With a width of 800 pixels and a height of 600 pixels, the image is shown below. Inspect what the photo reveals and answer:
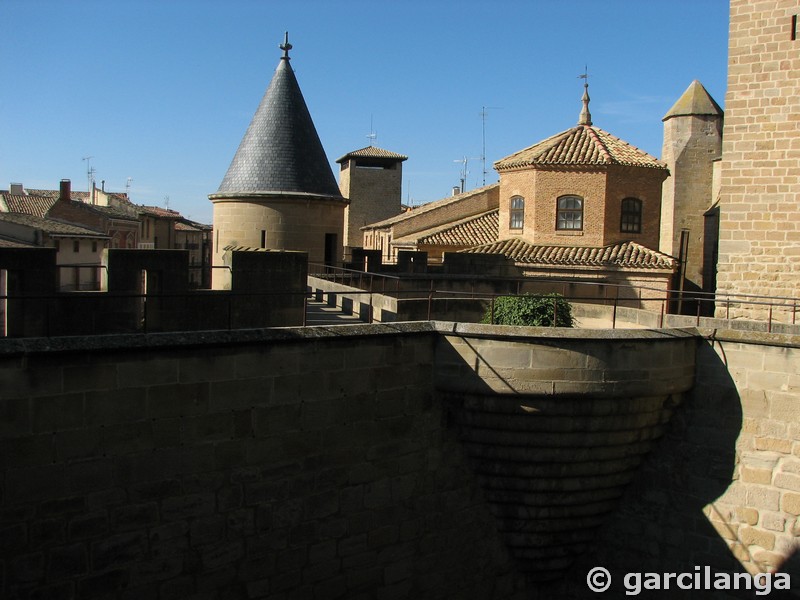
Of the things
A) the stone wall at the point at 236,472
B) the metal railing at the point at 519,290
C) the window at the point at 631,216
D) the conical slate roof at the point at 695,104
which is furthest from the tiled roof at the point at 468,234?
the stone wall at the point at 236,472

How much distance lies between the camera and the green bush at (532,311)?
10156mm

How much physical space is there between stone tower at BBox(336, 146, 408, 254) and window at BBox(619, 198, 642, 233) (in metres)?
31.3

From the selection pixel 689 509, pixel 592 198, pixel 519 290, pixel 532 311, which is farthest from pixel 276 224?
pixel 689 509

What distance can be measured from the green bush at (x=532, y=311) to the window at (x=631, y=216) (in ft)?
43.2

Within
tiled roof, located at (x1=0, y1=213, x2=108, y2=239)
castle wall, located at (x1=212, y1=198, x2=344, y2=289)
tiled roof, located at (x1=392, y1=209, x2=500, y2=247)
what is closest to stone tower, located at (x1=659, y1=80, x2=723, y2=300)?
tiled roof, located at (x1=392, y1=209, x2=500, y2=247)

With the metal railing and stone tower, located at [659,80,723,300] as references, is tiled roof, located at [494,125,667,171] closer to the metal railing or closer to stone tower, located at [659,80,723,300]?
the metal railing

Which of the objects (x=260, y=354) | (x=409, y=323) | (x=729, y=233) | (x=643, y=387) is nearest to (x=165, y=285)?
(x=260, y=354)

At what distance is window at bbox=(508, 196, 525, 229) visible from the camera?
23.5 metres

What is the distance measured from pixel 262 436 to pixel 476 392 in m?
2.54

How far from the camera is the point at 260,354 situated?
783 cm

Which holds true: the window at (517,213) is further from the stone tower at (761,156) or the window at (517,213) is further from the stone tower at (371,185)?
the stone tower at (371,185)

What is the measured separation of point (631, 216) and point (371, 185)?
3243cm

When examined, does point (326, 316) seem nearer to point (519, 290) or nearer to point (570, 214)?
point (519, 290)

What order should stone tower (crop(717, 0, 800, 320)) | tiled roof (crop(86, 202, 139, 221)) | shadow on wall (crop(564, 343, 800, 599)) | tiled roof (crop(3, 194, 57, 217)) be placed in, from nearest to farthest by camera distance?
shadow on wall (crop(564, 343, 800, 599))
stone tower (crop(717, 0, 800, 320))
tiled roof (crop(3, 194, 57, 217))
tiled roof (crop(86, 202, 139, 221))
